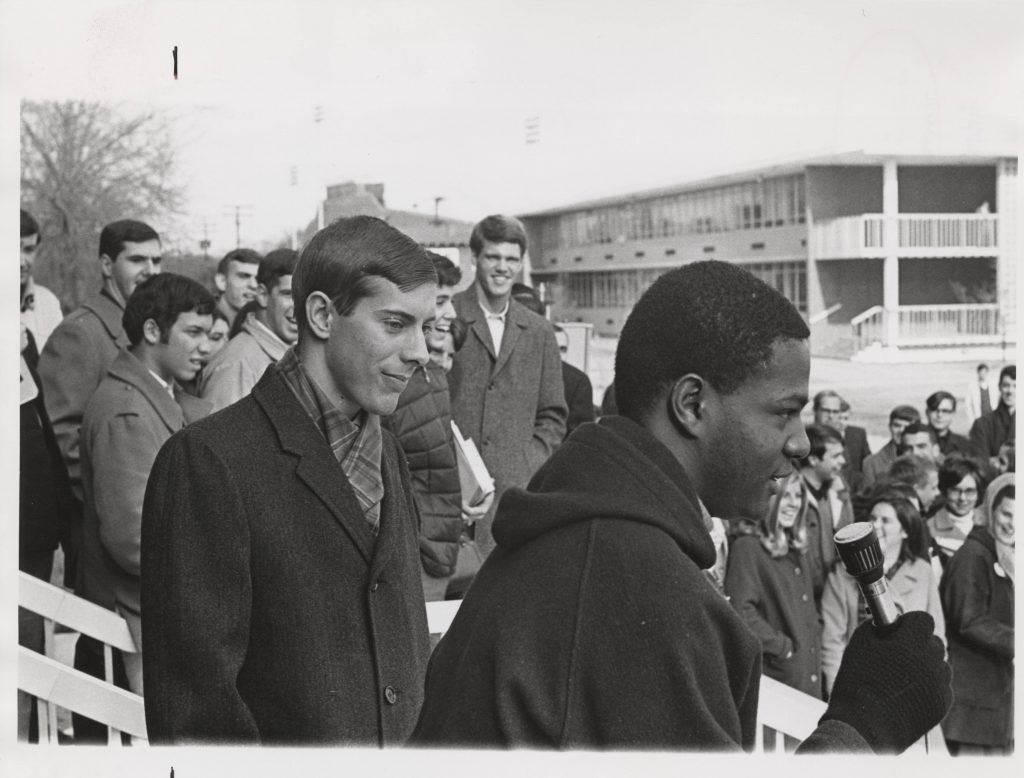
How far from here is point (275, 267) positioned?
5.31 meters

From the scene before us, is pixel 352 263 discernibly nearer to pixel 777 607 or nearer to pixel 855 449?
pixel 777 607

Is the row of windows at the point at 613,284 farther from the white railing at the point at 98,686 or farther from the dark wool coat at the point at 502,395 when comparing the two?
the white railing at the point at 98,686

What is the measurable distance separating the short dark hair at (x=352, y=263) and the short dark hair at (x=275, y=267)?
2.67 meters

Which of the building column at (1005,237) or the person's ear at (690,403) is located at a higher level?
the building column at (1005,237)

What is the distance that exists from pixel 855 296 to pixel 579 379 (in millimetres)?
22334

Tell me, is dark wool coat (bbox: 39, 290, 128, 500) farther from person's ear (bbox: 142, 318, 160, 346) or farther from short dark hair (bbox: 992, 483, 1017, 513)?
short dark hair (bbox: 992, 483, 1017, 513)

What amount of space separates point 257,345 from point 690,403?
11.6 feet

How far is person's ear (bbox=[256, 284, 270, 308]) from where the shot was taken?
5.41m

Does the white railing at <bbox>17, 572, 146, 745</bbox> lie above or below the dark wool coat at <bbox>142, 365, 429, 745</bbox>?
below

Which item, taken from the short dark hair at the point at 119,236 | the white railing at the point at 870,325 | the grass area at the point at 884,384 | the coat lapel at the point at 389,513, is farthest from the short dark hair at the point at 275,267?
the white railing at the point at 870,325

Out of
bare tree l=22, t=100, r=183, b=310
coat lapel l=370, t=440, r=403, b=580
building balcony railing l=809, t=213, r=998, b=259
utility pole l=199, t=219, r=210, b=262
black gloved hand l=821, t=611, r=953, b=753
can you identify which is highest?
building balcony railing l=809, t=213, r=998, b=259

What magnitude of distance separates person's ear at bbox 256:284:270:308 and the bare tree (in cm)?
332

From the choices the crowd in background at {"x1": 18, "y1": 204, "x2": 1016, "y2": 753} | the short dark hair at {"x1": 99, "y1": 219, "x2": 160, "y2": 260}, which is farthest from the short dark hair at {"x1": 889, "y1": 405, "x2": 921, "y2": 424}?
the short dark hair at {"x1": 99, "y1": 219, "x2": 160, "y2": 260}

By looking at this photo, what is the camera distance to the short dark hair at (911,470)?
24.7 ft
